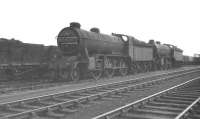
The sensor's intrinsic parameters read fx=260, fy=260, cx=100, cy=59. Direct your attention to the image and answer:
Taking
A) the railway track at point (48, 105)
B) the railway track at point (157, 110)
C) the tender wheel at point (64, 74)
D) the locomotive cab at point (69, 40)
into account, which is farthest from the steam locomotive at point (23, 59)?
the railway track at point (157, 110)

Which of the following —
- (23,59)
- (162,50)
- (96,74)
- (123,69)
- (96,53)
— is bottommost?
(96,74)

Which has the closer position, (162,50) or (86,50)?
(86,50)

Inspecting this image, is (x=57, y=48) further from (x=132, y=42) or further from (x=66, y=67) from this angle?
(x=132, y=42)

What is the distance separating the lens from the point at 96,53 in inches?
717

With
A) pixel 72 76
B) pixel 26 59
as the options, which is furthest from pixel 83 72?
pixel 26 59

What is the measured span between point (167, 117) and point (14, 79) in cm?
1287

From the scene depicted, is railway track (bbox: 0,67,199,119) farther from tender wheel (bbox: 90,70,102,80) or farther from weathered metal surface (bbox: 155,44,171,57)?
weathered metal surface (bbox: 155,44,171,57)

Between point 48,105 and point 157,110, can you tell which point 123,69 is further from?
→ point 157,110

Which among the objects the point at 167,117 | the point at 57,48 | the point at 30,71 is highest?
the point at 57,48

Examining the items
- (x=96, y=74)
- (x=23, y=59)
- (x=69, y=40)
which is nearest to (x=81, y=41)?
(x=69, y=40)

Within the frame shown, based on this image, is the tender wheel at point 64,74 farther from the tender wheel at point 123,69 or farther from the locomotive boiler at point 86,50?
the tender wheel at point 123,69

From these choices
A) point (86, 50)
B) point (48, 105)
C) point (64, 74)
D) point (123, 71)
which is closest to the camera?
point (48, 105)

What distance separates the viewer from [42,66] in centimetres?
1656

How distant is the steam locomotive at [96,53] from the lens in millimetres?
16266
